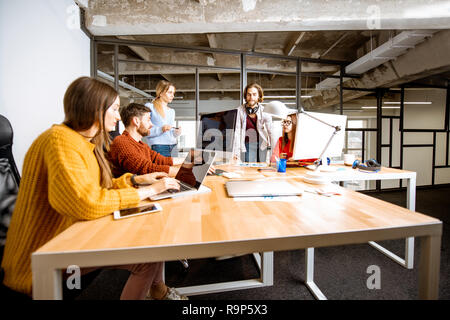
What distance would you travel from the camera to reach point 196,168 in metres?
1.18

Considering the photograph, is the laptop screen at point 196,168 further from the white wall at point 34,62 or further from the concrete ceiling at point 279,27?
the concrete ceiling at point 279,27

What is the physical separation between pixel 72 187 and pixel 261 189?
0.77 metres

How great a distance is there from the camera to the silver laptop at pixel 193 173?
1.04m

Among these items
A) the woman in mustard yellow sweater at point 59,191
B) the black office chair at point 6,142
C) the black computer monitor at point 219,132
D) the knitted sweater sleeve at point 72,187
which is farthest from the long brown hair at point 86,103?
the black computer monitor at point 219,132

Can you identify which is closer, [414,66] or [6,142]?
[6,142]

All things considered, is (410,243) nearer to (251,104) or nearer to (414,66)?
(251,104)

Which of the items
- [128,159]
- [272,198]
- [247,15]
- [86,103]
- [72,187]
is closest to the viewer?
[72,187]

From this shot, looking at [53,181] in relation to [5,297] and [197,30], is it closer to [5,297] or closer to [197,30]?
[5,297]

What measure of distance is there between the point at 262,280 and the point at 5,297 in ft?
4.72

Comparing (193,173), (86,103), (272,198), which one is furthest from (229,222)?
(86,103)

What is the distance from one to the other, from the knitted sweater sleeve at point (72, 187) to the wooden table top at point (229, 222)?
46mm

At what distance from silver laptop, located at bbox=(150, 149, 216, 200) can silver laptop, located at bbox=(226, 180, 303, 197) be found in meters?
0.16

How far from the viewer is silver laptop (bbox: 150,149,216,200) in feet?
3.41

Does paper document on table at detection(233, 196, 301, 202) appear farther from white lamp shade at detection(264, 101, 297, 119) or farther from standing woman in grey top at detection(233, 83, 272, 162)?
standing woman in grey top at detection(233, 83, 272, 162)
